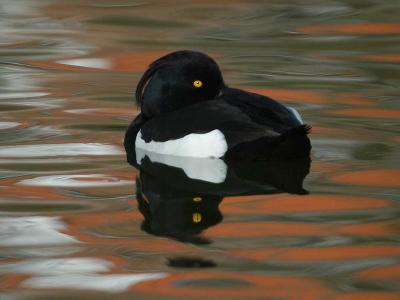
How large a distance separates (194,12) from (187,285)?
7891mm

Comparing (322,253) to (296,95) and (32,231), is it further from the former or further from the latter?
(296,95)

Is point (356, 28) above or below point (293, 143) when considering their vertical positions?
below

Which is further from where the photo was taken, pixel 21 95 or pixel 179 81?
pixel 21 95

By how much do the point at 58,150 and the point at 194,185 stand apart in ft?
3.63

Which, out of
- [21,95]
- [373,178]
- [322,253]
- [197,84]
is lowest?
[21,95]

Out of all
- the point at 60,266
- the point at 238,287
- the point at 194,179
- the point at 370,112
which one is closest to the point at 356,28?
the point at 370,112

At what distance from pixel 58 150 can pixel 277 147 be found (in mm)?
1325

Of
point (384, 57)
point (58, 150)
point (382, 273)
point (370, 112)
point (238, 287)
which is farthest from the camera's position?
point (384, 57)

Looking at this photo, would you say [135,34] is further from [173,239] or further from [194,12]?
[173,239]

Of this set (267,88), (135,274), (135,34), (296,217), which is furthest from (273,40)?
(135,274)

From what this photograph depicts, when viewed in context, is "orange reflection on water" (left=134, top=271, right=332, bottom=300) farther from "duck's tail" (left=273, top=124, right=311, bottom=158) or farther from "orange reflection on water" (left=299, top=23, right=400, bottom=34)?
"orange reflection on water" (left=299, top=23, right=400, bottom=34)

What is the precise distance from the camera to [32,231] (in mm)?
5746

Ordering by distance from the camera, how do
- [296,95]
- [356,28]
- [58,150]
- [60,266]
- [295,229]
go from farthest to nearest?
[356,28]
[296,95]
[58,150]
[295,229]
[60,266]

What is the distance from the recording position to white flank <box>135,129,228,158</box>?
23.0ft
